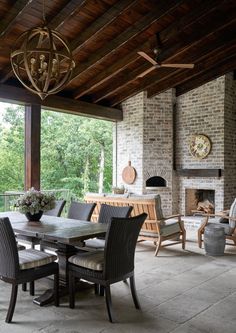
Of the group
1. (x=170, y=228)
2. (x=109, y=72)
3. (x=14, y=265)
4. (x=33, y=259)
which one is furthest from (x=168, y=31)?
(x=14, y=265)

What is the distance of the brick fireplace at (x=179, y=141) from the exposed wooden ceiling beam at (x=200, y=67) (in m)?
0.29

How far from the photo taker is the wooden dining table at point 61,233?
3281 mm

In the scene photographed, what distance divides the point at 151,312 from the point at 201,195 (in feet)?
20.1

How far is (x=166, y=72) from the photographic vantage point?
7816mm

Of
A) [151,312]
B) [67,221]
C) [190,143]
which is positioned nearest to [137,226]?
[151,312]

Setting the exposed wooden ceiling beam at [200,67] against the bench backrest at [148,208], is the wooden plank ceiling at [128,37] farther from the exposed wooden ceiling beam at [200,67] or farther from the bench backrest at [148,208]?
the bench backrest at [148,208]

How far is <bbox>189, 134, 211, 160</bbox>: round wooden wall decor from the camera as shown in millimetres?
8498

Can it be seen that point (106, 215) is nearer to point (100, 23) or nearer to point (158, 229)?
point (158, 229)

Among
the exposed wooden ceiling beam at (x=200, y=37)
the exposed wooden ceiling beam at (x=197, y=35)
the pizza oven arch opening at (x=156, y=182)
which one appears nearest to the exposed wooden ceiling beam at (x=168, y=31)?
the exposed wooden ceiling beam at (x=197, y=35)

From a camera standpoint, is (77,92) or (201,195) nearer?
(77,92)

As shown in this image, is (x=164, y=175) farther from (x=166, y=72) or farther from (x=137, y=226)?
(x=137, y=226)

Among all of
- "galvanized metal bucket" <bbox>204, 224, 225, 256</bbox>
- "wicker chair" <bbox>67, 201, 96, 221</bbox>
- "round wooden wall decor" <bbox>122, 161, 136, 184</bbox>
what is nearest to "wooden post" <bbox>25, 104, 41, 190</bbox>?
"wicker chair" <bbox>67, 201, 96, 221</bbox>

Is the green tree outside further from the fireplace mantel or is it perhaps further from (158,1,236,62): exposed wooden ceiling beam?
(158,1,236,62): exposed wooden ceiling beam

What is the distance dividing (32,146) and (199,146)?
4.29m
